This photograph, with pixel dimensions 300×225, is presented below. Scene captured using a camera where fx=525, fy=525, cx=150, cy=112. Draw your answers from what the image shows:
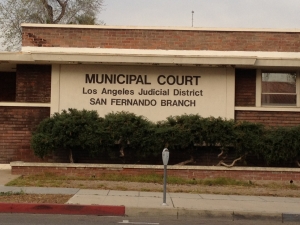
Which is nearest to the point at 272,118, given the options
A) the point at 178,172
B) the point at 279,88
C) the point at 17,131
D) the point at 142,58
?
the point at 279,88

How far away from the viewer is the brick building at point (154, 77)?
17.0 meters

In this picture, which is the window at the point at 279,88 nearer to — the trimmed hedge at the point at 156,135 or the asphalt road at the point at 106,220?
the trimmed hedge at the point at 156,135

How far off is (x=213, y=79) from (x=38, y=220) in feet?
28.9

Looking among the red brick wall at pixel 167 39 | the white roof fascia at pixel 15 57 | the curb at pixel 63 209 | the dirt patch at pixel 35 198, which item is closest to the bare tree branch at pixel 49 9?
the red brick wall at pixel 167 39

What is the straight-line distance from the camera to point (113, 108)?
56.0 feet

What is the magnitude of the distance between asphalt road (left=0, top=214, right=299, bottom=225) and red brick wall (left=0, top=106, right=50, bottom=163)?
21.2ft

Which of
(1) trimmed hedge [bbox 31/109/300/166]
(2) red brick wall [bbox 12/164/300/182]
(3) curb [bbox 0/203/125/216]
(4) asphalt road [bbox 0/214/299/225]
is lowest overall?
(4) asphalt road [bbox 0/214/299/225]

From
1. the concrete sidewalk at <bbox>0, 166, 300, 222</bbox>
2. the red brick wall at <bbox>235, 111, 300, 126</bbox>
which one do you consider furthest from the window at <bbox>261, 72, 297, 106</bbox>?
the concrete sidewalk at <bbox>0, 166, 300, 222</bbox>

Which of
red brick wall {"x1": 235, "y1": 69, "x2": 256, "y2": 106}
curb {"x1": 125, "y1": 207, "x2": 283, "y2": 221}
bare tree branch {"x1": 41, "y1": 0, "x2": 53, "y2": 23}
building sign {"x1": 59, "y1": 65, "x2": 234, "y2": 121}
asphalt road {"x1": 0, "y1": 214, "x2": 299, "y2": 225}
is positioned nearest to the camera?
asphalt road {"x1": 0, "y1": 214, "x2": 299, "y2": 225}

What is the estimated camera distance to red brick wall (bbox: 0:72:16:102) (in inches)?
814

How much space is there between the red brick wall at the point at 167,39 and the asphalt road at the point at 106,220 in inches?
306

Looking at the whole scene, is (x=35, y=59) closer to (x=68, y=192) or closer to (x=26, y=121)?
(x=26, y=121)

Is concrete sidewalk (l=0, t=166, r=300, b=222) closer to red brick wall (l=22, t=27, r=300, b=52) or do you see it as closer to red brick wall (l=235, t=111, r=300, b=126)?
red brick wall (l=235, t=111, r=300, b=126)

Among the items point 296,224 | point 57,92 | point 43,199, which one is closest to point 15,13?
point 57,92
